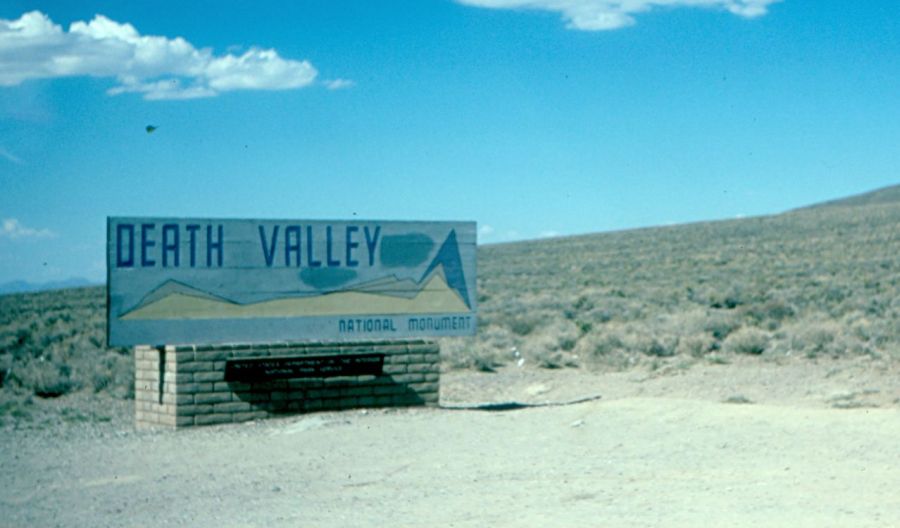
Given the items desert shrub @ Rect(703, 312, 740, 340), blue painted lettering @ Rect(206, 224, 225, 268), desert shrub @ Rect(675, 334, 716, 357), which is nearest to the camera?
blue painted lettering @ Rect(206, 224, 225, 268)

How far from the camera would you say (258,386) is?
15023mm

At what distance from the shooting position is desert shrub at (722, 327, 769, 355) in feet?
76.0

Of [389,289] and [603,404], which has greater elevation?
[389,289]

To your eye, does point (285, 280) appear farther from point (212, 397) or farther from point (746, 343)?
point (746, 343)

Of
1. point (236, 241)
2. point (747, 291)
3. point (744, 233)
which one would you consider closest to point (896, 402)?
point (236, 241)

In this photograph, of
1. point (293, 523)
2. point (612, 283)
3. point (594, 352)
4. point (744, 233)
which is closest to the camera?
point (293, 523)

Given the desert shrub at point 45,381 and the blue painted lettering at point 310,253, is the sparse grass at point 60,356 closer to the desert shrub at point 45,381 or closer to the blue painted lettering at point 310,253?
the desert shrub at point 45,381

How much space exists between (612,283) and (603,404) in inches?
1396

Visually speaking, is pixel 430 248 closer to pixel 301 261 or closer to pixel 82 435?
pixel 301 261

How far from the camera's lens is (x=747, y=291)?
38.1 meters

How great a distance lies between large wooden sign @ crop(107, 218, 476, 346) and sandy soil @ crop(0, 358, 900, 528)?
138 centimetres

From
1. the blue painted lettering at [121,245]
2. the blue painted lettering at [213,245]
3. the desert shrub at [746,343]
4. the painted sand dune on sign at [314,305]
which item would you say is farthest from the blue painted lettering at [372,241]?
the desert shrub at [746,343]

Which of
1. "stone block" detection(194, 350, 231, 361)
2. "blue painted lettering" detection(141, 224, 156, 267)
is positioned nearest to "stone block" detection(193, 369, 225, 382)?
"stone block" detection(194, 350, 231, 361)

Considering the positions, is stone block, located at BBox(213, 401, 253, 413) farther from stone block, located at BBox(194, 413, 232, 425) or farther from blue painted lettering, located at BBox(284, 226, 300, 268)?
blue painted lettering, located at BBox(284, 226, 300, 268)
